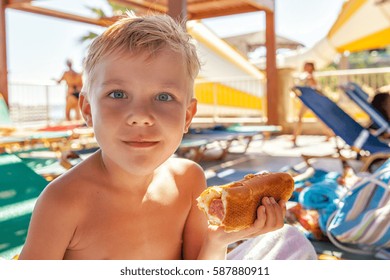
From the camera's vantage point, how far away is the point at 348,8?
Answer: 7750 millimetres

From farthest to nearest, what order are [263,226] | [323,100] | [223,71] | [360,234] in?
[223,71], [323,100], [360,234], [263,226]

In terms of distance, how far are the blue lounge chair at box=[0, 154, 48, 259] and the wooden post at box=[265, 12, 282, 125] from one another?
25.9 ft

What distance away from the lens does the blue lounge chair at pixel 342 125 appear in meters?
4.45

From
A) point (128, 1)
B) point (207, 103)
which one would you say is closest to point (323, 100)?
point (128, 1)

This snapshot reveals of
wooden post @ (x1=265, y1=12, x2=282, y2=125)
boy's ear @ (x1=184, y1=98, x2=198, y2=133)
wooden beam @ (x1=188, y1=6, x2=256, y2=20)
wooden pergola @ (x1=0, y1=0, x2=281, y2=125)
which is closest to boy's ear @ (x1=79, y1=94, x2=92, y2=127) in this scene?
boy's ear @ (x1=184, y1=98, x2=198, y2=133)

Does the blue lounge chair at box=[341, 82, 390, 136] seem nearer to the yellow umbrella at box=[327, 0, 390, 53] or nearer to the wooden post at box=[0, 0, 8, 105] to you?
the yellow umbrella at box=[327, 0, 390, 53]

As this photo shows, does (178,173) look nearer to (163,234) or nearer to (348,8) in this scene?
(163,234)

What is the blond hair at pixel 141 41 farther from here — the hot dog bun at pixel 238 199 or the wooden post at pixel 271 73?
the wooden post at pixel 271 73

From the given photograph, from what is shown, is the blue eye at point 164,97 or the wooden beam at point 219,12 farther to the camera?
the wooden beam at point 219,12

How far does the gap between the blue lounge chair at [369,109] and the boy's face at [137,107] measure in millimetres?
4673

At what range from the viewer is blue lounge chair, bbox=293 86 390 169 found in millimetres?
4445

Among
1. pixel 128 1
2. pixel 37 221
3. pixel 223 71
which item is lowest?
pixel 37 221

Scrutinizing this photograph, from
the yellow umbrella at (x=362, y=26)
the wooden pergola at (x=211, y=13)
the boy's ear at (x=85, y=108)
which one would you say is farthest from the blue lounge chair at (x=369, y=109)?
the boy's ear at (x=85, y=108)

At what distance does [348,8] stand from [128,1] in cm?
411
